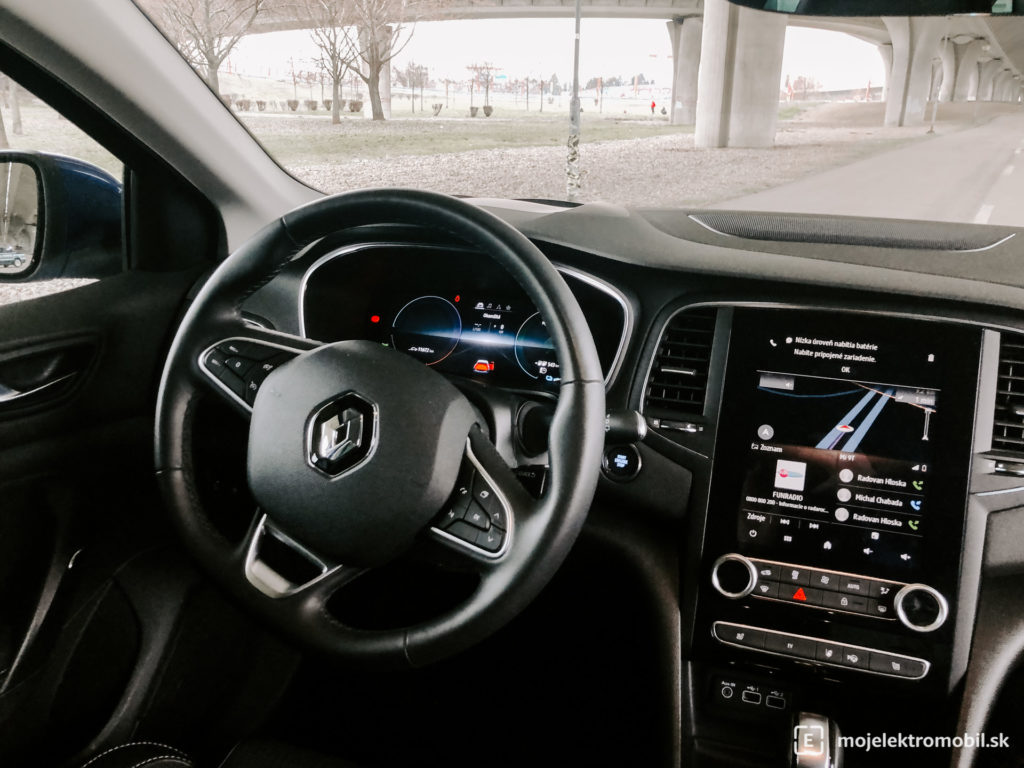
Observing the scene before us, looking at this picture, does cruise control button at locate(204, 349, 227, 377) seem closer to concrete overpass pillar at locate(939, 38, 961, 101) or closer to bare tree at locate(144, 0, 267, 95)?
bare tree at locate(144, 0, 267, 95)

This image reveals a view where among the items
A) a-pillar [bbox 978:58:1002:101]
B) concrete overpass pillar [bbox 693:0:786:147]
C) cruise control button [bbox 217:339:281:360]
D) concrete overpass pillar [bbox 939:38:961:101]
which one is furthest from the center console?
a-pillar [bbox 978:58:1002:101]

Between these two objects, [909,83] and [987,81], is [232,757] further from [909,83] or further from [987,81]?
[987,81]

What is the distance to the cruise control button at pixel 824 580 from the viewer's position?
166 cm

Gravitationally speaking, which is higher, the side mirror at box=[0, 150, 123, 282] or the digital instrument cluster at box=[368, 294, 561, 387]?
the side mirror at box=[0, 150, 123, 282]

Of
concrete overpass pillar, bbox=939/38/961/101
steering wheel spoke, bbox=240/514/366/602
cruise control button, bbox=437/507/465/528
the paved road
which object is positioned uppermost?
concrete overpass pillar, bbox=939/38/961/101

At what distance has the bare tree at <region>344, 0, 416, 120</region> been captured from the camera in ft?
7.89

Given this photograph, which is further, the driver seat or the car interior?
the driver seat

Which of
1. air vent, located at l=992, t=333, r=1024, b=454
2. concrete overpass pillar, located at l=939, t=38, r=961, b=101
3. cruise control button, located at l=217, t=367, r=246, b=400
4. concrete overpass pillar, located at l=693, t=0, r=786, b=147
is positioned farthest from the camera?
concrete overpass pillar, located at l=939, t=38, r=961, b=101

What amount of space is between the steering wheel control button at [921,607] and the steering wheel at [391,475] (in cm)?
77

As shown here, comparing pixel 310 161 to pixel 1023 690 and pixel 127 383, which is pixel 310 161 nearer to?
pixel 127 383

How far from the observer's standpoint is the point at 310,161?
8.06 ft

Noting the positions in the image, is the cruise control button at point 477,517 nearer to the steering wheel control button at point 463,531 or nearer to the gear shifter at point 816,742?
the steering wheel control button at point 463,531

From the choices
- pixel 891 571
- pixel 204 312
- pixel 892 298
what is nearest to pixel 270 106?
pixel 204 312

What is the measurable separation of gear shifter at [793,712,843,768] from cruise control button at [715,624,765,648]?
6.8 inches
